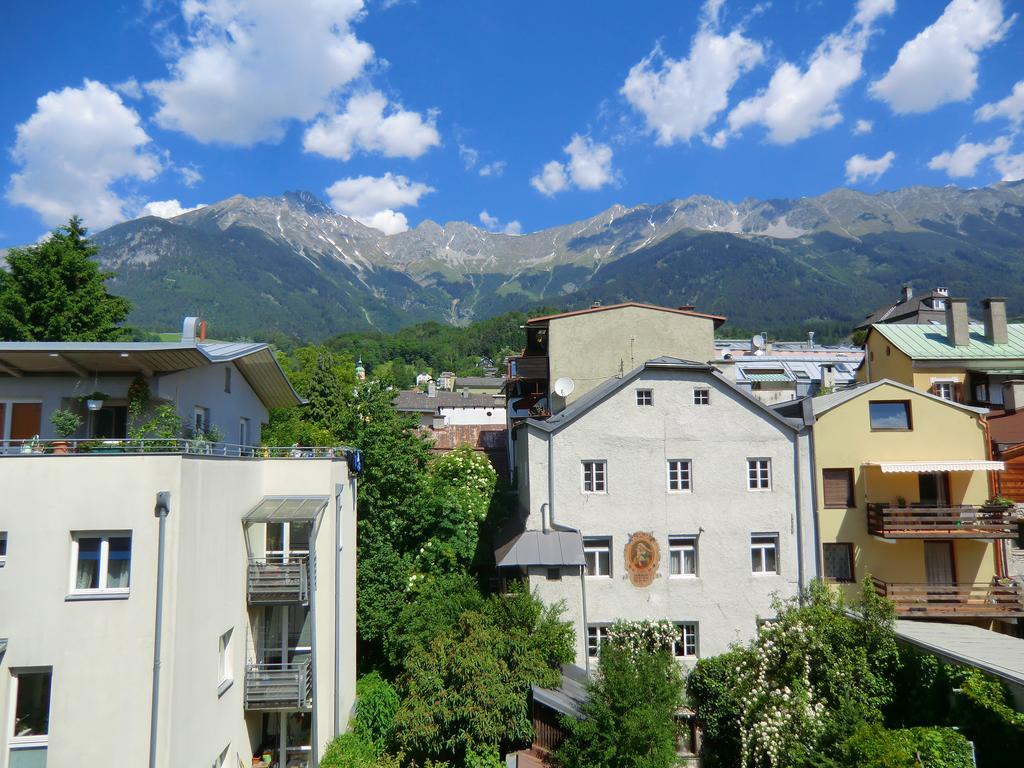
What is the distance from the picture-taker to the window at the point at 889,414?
24.2m

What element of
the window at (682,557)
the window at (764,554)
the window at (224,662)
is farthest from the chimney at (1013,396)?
the window at (224,662)

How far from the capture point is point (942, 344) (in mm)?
33781

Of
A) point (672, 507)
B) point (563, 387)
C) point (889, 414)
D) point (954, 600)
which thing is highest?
point (563, 387)

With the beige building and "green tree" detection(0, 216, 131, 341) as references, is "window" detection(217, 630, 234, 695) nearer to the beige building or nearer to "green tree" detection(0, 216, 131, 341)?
the beige building

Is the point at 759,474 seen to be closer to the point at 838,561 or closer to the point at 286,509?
the point at 838,561

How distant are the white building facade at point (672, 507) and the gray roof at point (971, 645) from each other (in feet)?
12.1

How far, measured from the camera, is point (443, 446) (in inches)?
1722

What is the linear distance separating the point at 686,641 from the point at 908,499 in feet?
33.0

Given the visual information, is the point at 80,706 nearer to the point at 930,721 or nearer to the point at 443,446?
the point at 930,721

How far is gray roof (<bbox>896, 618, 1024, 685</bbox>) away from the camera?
658 inches

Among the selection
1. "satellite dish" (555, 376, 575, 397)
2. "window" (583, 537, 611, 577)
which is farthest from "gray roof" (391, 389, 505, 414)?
"window" (583, 537, 611, 577)

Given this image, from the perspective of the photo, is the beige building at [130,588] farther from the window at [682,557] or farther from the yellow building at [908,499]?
the yellow building at [908,499]

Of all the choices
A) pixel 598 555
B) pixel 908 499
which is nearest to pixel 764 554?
pixel 908 499

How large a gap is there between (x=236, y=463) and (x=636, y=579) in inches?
559
